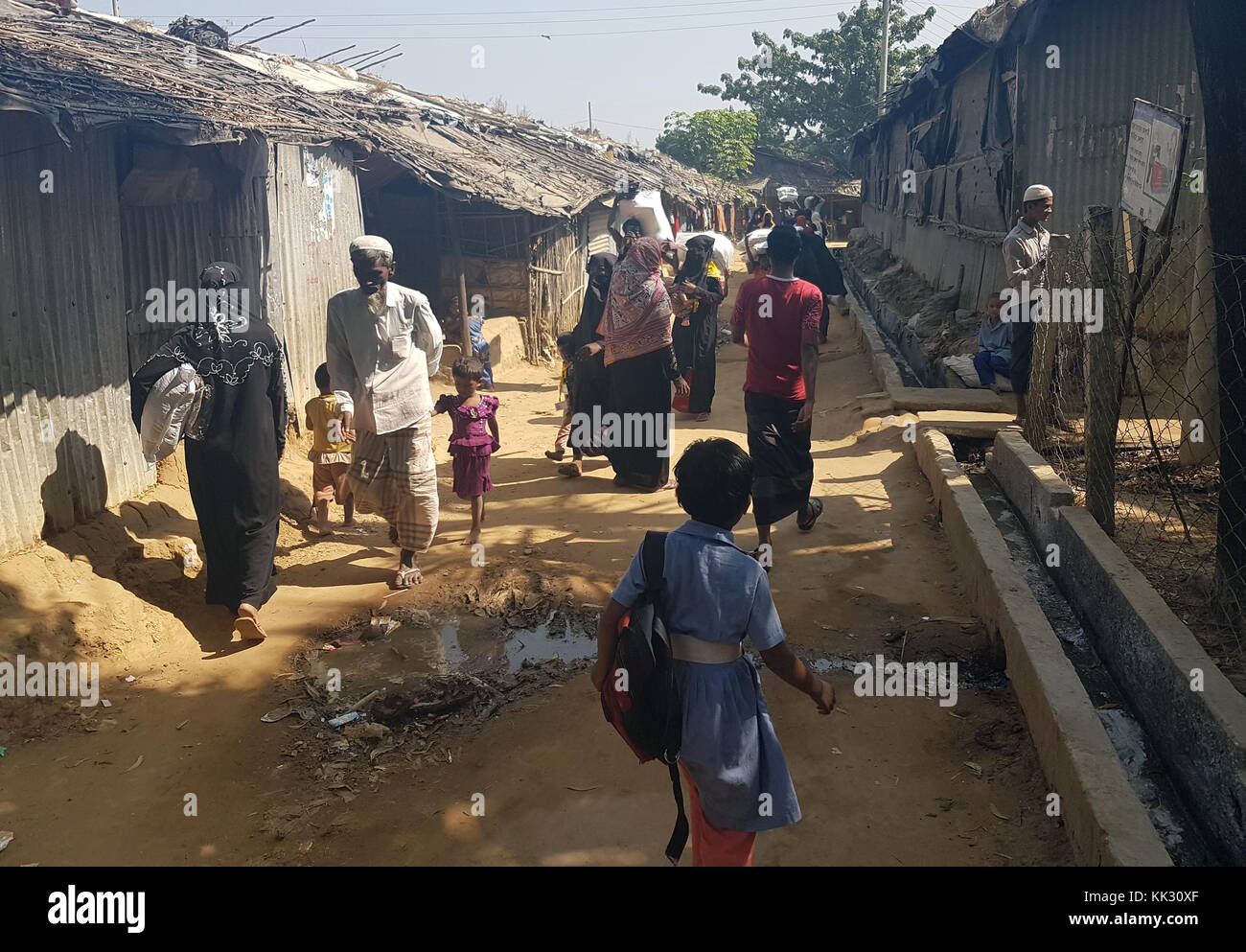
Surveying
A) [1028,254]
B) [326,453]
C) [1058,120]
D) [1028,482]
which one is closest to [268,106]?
[326,453]

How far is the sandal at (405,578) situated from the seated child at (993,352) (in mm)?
5456

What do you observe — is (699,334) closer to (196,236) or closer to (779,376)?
(779,376)

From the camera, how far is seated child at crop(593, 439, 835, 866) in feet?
8.57

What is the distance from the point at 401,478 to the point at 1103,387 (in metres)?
3.74

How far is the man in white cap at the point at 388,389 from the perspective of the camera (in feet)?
18.2

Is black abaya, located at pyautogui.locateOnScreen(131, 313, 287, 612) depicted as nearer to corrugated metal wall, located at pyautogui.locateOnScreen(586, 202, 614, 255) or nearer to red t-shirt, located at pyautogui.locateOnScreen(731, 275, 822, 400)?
red t-shirt, located at pyautogui.locateOnScreen(731, 275, 822, 400)

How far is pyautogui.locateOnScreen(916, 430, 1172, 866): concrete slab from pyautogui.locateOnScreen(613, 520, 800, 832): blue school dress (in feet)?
3.01

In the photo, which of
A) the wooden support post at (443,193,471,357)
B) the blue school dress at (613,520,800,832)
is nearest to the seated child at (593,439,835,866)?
the blue school dress at (613,520,800,832)

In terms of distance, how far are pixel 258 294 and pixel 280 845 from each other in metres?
5.86

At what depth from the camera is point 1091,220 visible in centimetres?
532

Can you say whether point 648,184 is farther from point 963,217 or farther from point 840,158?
point 840,158

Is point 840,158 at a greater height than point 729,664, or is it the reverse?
point 840,158

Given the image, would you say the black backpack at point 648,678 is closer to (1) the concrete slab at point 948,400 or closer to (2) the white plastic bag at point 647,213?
(1) the concrete slab at point 948,400
